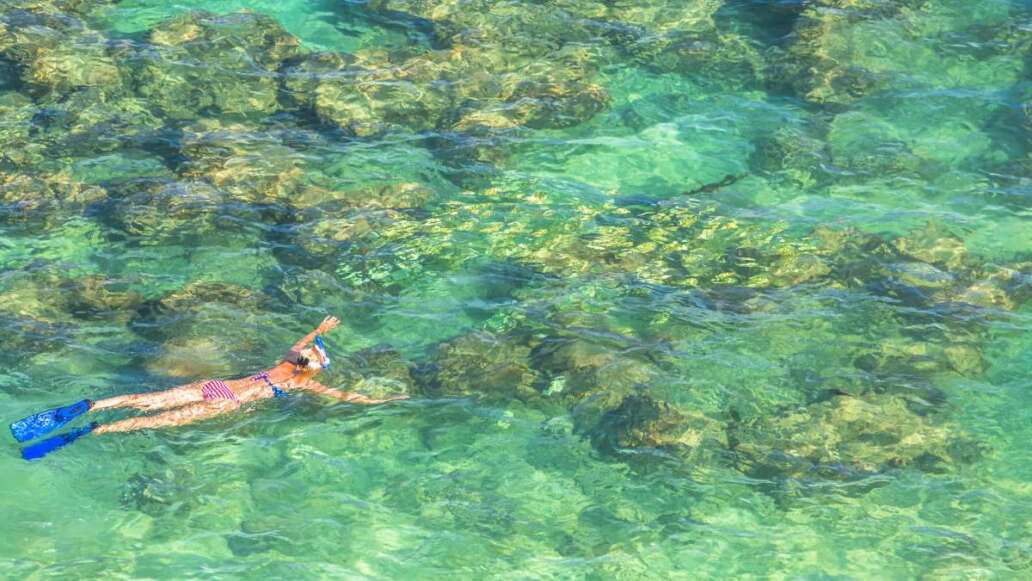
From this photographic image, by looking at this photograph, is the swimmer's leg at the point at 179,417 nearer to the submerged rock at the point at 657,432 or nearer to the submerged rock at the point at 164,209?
the submerged rock at the point at 164,209

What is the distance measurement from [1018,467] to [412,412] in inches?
242

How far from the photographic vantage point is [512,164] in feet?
50.8

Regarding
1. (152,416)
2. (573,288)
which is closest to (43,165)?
(152,416)

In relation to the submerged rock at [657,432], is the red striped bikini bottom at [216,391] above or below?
below

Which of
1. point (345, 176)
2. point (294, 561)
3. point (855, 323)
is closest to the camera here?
point (294, 561)

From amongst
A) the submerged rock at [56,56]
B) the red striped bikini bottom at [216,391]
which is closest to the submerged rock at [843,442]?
the red striped bikini bottom at [216,391]

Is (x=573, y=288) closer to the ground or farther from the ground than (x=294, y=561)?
farther from the ground

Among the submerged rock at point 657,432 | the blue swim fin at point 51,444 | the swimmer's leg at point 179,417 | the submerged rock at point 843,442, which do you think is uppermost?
the submerged rock at point 843,442

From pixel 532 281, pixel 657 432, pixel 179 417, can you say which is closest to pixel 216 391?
pixel 179 417

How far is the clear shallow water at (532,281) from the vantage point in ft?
33.3

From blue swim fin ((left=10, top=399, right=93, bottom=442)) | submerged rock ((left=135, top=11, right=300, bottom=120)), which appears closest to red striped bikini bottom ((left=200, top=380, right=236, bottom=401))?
blue swim fin ((left=10, top=399, right=93, bottom=442))

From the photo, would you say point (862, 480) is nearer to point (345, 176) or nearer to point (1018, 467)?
point (1018, 467)

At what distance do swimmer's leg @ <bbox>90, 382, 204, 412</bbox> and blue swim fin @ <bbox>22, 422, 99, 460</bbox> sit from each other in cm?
47

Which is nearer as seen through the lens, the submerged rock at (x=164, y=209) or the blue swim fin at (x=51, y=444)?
the blue swim fin at (x=51, y=444)
